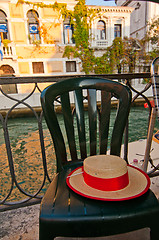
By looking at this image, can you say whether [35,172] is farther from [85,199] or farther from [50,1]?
[50,1]

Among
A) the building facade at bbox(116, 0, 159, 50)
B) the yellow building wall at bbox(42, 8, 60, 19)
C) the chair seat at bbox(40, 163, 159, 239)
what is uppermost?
the building facade at bbox(116, 0, 159, 50)

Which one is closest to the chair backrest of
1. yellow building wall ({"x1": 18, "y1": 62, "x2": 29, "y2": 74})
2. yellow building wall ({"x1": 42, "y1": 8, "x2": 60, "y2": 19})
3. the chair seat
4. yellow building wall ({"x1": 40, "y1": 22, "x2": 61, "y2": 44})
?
the chair seat

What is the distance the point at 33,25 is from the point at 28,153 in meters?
11.1

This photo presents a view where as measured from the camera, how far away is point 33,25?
1275 centimetres

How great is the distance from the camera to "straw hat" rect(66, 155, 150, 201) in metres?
0.62

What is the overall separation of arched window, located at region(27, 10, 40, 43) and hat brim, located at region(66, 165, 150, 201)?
1434cm

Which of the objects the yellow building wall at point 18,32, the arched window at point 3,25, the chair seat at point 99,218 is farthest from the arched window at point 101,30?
the chair seat at point 99,218

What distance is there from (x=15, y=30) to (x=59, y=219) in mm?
14801

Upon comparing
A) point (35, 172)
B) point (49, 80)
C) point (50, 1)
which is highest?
point (50, 1)

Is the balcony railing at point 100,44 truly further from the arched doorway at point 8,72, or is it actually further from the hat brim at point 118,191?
the hat brim at point 118,191

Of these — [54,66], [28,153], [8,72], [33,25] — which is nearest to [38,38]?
[33,25]

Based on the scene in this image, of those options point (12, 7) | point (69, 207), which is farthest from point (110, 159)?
point (12, 7)

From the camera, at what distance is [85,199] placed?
665 millimetres

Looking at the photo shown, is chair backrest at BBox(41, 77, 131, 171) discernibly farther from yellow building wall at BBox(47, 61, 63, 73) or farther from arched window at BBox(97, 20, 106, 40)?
arched window at BBox(97, 20, 106, 40)
